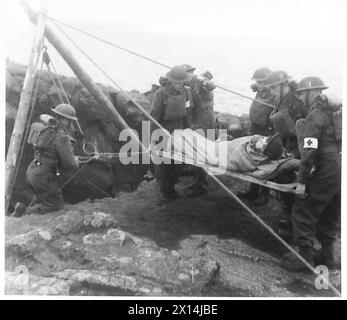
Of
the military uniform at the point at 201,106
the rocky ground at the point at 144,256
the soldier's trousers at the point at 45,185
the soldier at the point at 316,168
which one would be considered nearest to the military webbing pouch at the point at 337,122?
the soldier at the point at 316,168

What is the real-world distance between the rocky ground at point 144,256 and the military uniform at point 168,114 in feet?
3.01

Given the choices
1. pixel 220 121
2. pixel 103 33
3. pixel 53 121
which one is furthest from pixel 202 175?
pixel 103 33

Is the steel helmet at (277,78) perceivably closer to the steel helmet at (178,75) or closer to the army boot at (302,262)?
the steel helmet at (178,75)

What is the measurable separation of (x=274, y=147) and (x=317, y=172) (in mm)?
703

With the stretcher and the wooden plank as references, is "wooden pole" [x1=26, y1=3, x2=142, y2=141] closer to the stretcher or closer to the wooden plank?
the wooden plank

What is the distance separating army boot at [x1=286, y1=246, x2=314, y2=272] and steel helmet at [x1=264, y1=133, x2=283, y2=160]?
1288 millimetres

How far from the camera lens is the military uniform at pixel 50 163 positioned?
648 centimetres

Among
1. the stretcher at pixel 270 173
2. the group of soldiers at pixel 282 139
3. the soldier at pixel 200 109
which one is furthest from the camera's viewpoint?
the soldier at pixel 200 109

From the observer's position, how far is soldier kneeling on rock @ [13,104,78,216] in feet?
21.3

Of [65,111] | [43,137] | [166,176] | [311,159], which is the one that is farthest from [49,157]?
[311,159]

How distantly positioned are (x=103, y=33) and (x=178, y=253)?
1212 centimetres

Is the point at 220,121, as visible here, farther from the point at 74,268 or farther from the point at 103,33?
the point at 103,33

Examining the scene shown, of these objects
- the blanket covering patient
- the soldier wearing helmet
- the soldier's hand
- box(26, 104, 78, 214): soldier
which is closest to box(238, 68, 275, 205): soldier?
the soldier wearing helmet

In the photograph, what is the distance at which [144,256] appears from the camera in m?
5.18
